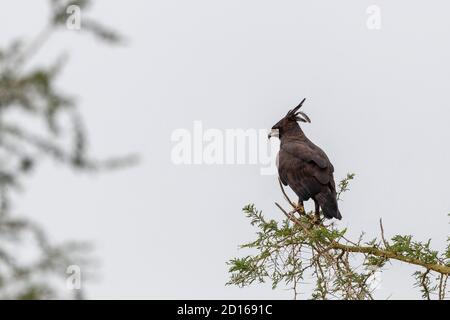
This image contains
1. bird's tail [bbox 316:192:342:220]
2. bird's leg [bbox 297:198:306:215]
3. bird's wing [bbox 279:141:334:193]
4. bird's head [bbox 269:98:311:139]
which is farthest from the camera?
bird's head [bbox 269:98:311:139]

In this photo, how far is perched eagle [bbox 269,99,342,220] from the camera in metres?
10.3

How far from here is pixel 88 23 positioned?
243 centimetres

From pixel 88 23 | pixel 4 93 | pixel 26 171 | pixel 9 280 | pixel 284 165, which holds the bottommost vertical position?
pixel 9 280

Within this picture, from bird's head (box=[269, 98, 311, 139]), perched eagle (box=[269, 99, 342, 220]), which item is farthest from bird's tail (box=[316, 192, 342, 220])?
bird's head (box=[269, 98, 311, 139])

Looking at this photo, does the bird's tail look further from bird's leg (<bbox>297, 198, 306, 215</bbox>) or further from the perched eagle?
bird's leg (<bbox>297, 198, 306, 215</bbox>)

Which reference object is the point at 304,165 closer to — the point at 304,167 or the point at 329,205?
the point at 304,167

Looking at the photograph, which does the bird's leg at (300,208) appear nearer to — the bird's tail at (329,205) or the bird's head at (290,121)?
the bird's tail at (329,205)

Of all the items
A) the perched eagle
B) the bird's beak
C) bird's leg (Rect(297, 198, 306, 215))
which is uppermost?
the bird's beak

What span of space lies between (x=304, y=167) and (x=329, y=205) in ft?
3.11

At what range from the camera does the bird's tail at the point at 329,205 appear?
9.95m
